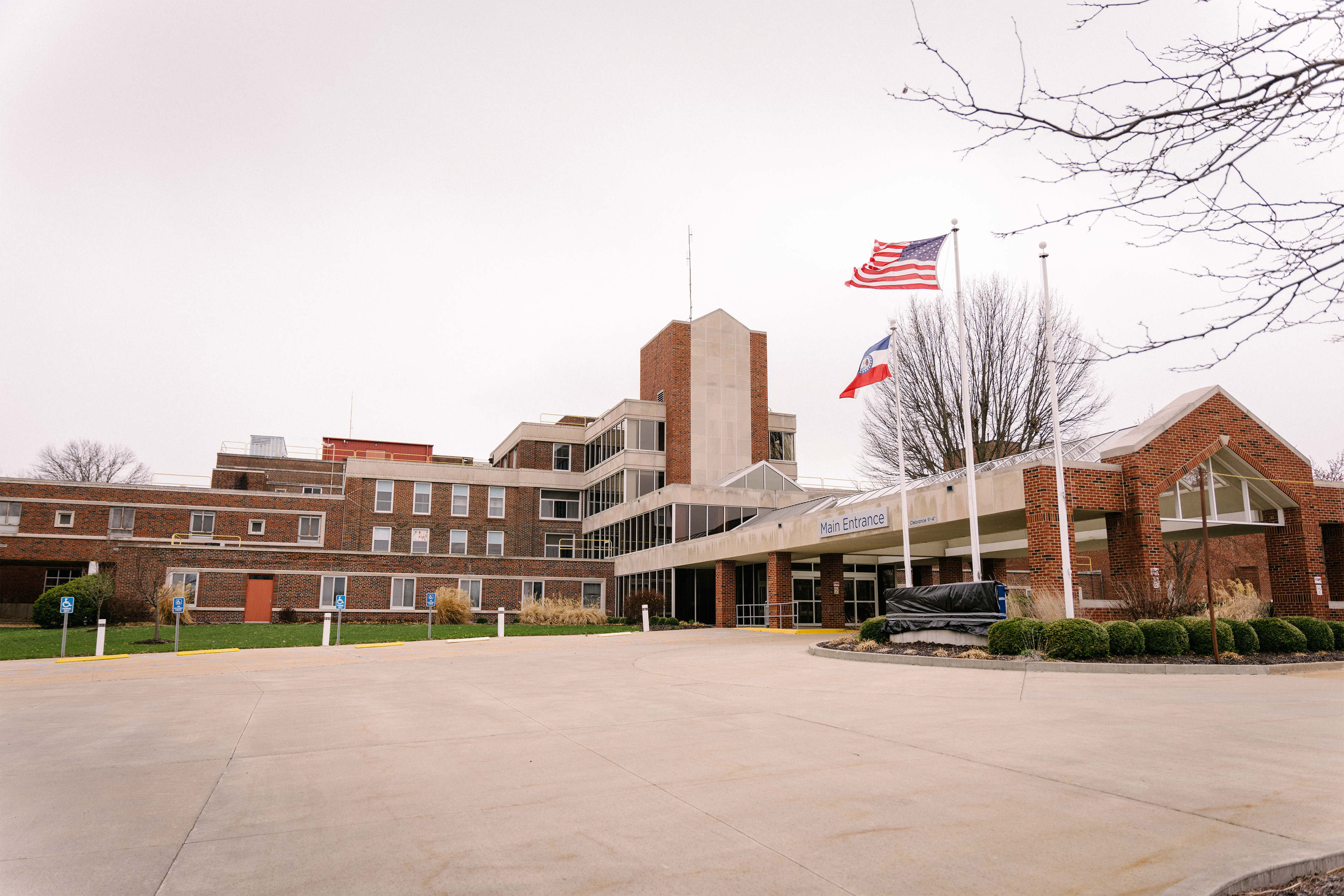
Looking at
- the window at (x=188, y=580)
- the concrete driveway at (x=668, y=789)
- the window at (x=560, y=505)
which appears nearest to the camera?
the concrete driveway at (x=668, y=789)

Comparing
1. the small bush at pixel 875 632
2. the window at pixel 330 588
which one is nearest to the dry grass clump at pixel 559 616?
the window at pixel 330 588

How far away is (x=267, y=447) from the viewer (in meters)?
70.4

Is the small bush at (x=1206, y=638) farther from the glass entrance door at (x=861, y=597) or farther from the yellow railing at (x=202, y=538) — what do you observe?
the yellow railing at (x=202, y=538)

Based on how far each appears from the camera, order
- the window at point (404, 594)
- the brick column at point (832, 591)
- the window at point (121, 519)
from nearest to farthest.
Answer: the brick column at point (832, 591) < the window at point (404, 594) < the window at point (121, 519)

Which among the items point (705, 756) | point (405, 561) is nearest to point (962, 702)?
point (705, 756)

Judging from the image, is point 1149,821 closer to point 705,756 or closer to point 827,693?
point 705,756

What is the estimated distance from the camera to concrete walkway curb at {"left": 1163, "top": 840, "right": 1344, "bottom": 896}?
13.2 ft

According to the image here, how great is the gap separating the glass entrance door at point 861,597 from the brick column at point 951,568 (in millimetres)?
4285

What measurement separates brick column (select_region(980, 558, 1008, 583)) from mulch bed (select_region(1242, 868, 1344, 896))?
1232 inches

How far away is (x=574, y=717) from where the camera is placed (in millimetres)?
9500

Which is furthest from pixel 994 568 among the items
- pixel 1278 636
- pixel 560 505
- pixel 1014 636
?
pixel 560 505

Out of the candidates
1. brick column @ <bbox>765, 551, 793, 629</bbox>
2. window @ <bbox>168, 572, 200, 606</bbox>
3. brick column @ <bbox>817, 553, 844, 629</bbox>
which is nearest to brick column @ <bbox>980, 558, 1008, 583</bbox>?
brick column @ <bbox>817, 553, 844, 629</bbox>

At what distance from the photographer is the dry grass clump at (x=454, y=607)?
38.3m

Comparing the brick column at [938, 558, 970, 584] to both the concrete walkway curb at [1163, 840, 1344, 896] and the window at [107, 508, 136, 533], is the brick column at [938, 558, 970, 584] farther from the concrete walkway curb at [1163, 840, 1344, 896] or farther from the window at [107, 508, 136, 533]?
the window at [107, 508, 136, 533]
